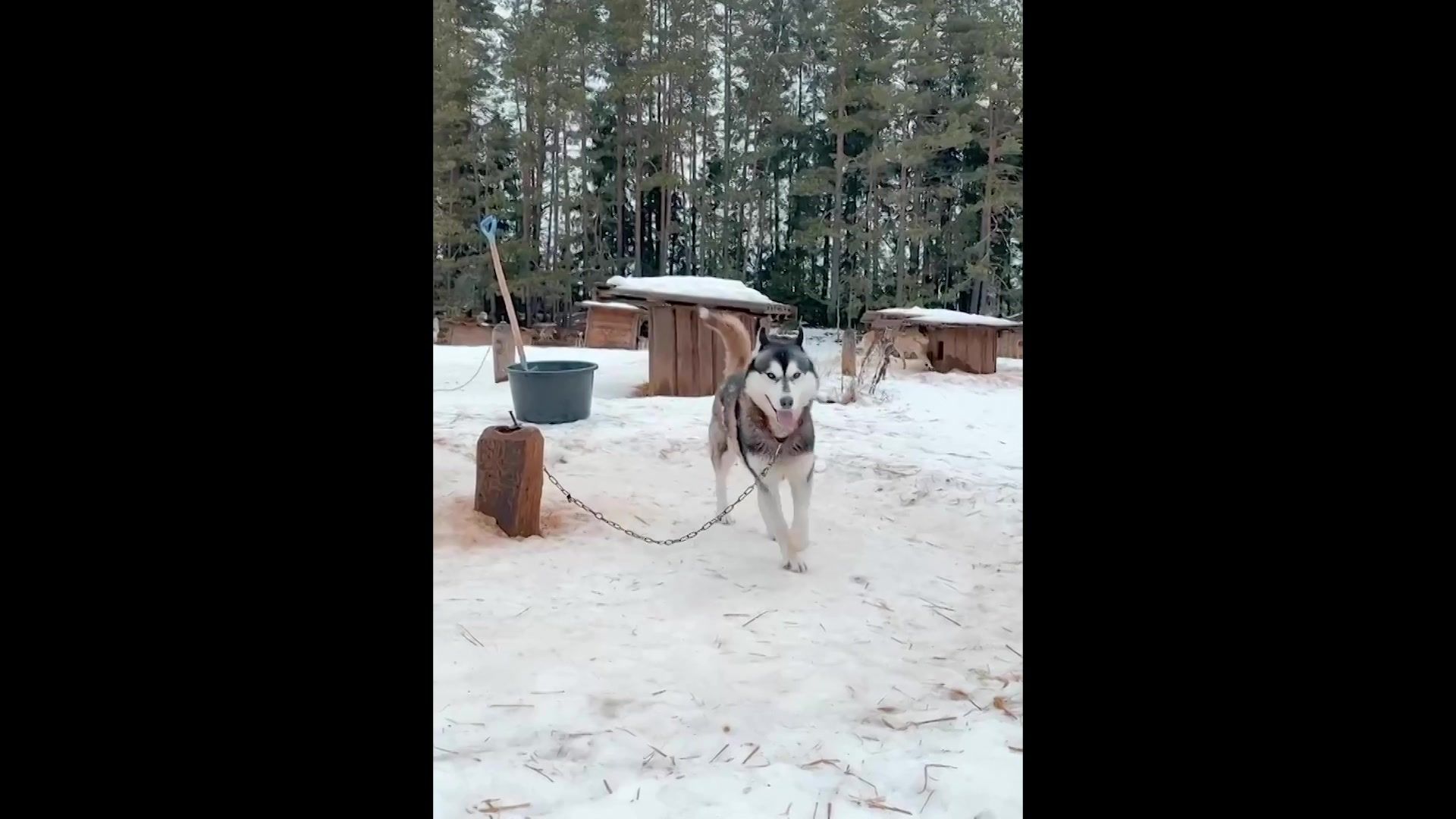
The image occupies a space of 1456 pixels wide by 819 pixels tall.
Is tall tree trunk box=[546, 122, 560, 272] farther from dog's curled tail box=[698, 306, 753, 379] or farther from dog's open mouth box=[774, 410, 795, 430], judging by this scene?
dog's open mouth box=[774, 410, 795, 430]

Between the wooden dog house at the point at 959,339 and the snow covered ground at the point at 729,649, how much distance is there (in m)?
4.39

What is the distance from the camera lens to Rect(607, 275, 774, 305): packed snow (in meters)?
7.23

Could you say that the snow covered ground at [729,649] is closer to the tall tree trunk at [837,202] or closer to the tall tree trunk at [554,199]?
the tall tree trunk at [837,202]

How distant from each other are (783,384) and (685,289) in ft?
14.9

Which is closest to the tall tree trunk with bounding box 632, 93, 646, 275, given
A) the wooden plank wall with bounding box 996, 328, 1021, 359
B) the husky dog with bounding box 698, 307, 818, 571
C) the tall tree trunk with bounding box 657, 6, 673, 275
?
the tall tree trunk with bounding box 657, 6, 673, 275

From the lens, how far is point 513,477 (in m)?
3.59

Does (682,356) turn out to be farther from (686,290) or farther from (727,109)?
(727,109)

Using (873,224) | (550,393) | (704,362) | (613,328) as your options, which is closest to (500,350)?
(704,362)

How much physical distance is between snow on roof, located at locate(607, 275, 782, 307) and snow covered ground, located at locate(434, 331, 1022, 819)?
97.7 inches
